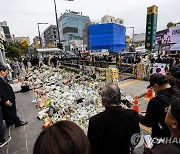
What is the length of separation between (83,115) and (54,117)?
944 mm

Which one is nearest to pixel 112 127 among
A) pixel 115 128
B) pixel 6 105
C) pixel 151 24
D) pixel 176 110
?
pixel 115 128

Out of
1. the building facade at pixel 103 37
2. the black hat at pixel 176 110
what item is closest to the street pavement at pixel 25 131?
the black hat at pixel 176 110

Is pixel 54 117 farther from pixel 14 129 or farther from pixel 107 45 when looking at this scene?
pixel 107 45

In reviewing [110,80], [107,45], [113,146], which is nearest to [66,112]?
[113,146]

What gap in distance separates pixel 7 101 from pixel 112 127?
3219 millimetres

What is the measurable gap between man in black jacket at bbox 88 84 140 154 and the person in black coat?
9.86 feet

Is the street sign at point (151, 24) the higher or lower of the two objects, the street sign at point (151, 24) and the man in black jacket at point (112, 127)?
the higher

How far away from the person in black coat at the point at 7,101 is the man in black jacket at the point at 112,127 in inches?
118

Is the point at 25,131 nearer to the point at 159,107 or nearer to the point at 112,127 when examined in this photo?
the point at 112,127

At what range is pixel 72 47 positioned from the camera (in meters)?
57.4

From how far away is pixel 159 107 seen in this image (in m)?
1.89

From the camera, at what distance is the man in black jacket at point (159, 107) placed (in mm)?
1892

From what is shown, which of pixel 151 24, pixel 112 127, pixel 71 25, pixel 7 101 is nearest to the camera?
pixel 112 127

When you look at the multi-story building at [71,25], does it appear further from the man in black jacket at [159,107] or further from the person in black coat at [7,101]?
the man in black jacket at [159,107]
